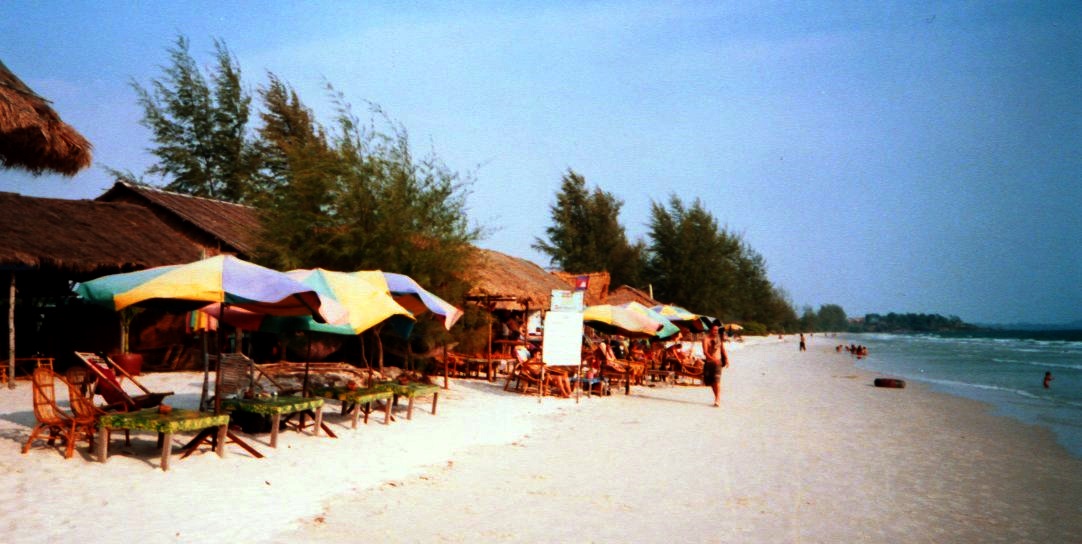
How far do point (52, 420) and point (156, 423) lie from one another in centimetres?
115

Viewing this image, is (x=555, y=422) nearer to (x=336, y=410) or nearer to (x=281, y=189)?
(x=336, y=410)

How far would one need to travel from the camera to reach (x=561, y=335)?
13.3 metres

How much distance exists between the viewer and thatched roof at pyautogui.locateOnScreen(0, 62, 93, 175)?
6.42 m

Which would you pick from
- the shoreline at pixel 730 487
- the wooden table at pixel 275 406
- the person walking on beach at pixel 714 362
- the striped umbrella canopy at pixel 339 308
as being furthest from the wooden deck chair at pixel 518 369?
the wooden table at pixel 275 406

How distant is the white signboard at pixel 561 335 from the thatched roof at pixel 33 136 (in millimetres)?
7686

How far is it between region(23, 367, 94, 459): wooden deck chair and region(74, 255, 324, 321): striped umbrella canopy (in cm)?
89

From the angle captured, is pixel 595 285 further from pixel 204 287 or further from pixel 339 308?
pixel 204 287

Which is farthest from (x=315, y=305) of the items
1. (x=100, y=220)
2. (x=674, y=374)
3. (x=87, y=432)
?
(x=674, y=374)

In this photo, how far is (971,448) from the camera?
10.9 m

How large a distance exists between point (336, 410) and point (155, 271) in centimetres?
427

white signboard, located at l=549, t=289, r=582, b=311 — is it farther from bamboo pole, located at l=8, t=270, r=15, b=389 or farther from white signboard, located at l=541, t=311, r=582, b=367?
bamboo pole, located at l=8, t=270, r=15, b=389

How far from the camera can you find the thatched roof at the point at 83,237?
41.7 feet

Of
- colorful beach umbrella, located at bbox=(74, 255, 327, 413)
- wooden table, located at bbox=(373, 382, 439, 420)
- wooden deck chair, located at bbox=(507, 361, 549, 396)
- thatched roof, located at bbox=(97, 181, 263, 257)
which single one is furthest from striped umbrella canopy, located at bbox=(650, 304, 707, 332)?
colorful beach umbrella, located at bbox=(74, 255, 327, 413)

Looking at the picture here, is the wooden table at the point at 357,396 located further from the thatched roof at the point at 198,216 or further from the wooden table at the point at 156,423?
the thatched roof at the point at 198,216
